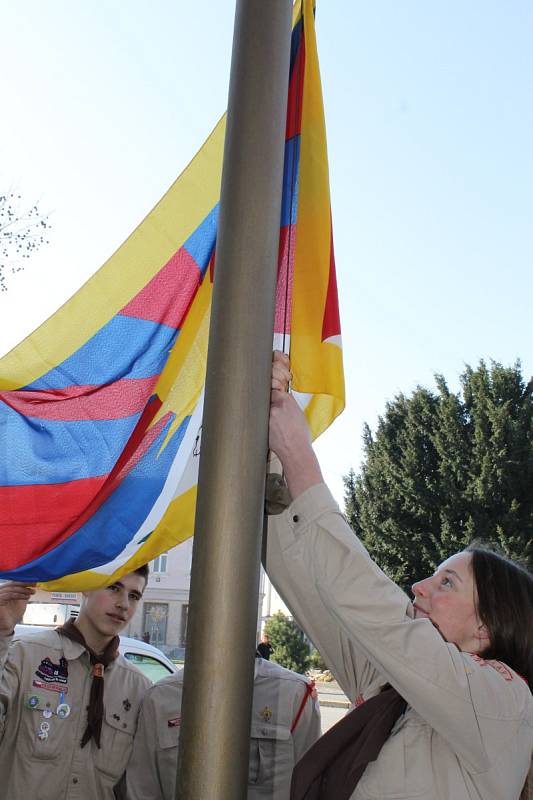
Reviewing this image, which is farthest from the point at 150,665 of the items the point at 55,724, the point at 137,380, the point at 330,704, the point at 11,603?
the point at 330,704

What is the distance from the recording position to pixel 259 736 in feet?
11.0

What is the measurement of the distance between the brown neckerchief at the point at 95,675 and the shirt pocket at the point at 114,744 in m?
0.03

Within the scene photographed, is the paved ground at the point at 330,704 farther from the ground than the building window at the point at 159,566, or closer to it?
closer to it

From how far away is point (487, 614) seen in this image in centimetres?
221

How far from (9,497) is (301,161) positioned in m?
1.33

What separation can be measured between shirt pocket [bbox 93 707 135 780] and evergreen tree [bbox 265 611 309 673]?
85.7ft

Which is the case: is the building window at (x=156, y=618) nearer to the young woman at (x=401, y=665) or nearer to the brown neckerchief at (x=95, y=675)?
the brown neckerchief at (x=95, y=675)

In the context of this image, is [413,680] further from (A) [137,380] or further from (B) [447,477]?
(B) [447,477]

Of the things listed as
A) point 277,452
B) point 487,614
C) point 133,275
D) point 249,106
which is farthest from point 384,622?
point 133,275

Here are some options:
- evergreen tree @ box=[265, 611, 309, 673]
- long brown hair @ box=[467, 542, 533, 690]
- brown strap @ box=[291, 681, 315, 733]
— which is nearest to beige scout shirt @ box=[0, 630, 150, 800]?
brown strap @ box=[291, 681, 315, 733]

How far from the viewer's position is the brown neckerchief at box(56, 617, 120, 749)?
3.32 meters

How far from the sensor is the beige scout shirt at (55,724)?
321cm

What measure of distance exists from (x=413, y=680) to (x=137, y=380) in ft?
4.44

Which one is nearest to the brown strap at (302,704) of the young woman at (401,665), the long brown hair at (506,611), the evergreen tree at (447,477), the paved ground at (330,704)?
the long brown hair at (506,611)
